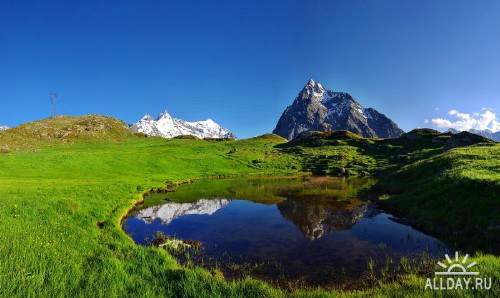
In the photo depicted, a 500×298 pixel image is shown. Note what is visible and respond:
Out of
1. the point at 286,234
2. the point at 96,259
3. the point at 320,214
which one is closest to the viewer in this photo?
the point at 96,259

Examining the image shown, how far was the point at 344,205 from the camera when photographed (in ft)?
138

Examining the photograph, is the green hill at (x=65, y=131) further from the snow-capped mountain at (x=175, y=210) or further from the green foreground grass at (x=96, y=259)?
the green foreground grass at (x=96, y=259)

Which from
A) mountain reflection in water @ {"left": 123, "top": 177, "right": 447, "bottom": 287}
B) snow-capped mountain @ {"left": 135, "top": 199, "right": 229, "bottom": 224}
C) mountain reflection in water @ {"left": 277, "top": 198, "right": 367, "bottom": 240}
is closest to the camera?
mountain reflection in water @ {"left": 123, "top": 177, "right": 447, "bottom": 287}

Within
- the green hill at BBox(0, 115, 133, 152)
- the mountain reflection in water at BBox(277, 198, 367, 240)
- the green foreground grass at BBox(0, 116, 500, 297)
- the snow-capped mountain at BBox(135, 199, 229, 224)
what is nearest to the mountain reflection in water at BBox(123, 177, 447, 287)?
the mountain reflection in water at BBox(277, 198, 367, 240)

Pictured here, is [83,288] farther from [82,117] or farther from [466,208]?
[82,117]

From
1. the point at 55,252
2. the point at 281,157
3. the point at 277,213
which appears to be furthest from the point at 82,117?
the point at 55,252

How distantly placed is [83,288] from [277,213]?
1117 inches

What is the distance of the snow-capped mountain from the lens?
116ft

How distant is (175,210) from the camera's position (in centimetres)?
4025

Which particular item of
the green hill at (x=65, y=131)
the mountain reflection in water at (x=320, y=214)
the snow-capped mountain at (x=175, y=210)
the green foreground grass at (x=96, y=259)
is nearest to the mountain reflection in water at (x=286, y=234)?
the mountain reflection in water at (x=320, y=214)

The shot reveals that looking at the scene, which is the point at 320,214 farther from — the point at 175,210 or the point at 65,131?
the point at 65,131

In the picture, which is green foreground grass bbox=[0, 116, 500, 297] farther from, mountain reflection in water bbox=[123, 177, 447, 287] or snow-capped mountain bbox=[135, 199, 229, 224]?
mountain reflection in water bbox=[123, 177, 447, 287]

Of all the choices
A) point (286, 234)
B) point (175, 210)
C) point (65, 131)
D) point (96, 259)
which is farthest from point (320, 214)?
point (65, 131)

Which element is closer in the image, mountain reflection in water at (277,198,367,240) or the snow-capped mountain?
mountain reflection in water at (277,198,367,240)
